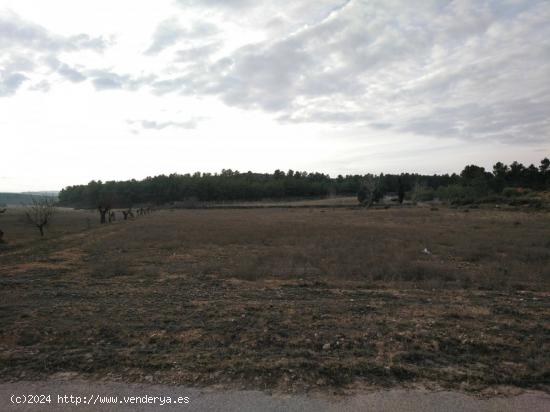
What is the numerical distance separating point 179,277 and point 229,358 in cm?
730

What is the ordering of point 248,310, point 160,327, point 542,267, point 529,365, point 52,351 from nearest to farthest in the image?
point 529,365 < point 52,351 < point 160,327 < point 248,310 < point 542,267

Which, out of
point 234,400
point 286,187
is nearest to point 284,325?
point 234,400

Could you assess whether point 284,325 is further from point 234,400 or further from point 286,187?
point 286,187

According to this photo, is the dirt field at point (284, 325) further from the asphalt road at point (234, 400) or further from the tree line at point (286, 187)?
the tree line at point (286, 187)

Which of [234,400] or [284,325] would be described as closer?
[234,400]

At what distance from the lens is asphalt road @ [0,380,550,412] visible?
3.78 meters

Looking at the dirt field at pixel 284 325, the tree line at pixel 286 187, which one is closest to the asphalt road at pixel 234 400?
the dirt field at pixel 284 325

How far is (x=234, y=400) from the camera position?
12.8 ft

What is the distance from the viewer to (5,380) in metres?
4.40

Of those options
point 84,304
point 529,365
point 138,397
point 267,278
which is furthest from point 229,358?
point 267,278

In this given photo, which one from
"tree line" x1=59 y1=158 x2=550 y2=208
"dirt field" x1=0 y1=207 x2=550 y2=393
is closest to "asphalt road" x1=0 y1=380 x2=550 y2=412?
"dirt field" x1=0 y1=207 x2=550 y2=393

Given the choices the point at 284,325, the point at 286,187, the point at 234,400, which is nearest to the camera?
the point at 234,400

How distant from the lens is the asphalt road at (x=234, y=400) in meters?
3.78

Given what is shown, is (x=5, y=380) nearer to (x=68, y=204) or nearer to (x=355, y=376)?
(x=355, y=376)
